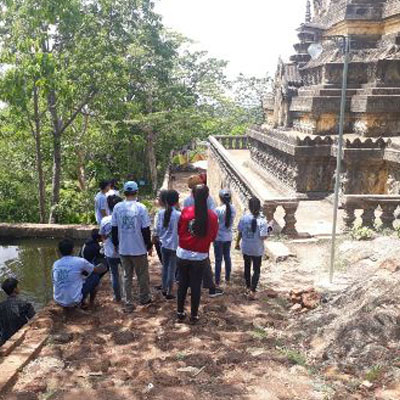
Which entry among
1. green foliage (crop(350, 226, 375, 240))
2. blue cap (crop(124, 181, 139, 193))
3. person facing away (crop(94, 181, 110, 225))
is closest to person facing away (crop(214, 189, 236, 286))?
blue cap (crop(124, 181, 139, 193))

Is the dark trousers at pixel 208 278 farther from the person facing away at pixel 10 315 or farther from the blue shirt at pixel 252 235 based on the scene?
the person facing away at pixel 10 315

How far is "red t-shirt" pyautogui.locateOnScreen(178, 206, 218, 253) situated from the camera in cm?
480

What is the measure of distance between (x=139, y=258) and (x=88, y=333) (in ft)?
3.62

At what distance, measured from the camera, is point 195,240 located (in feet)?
15.8

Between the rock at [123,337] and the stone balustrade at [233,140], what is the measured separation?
21.0m

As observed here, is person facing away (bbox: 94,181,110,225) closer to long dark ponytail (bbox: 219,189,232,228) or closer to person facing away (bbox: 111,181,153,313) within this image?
person facing away (bbox: 111,181,153,313)

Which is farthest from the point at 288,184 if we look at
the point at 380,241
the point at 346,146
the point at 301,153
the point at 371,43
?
the point at 371,43

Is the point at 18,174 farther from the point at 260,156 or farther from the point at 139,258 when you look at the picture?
the point at 139,258

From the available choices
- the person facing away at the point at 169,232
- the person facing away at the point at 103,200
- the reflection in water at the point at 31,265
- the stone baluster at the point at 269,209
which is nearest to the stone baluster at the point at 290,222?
the stone baluster at the point at 269,209

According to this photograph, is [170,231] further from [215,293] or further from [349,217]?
[349,217]

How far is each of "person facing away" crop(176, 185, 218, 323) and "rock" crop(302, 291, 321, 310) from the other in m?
1.41

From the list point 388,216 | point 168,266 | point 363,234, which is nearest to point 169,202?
point 168,266

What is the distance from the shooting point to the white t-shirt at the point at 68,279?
17.6 ft

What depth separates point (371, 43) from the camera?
48.7 feet
